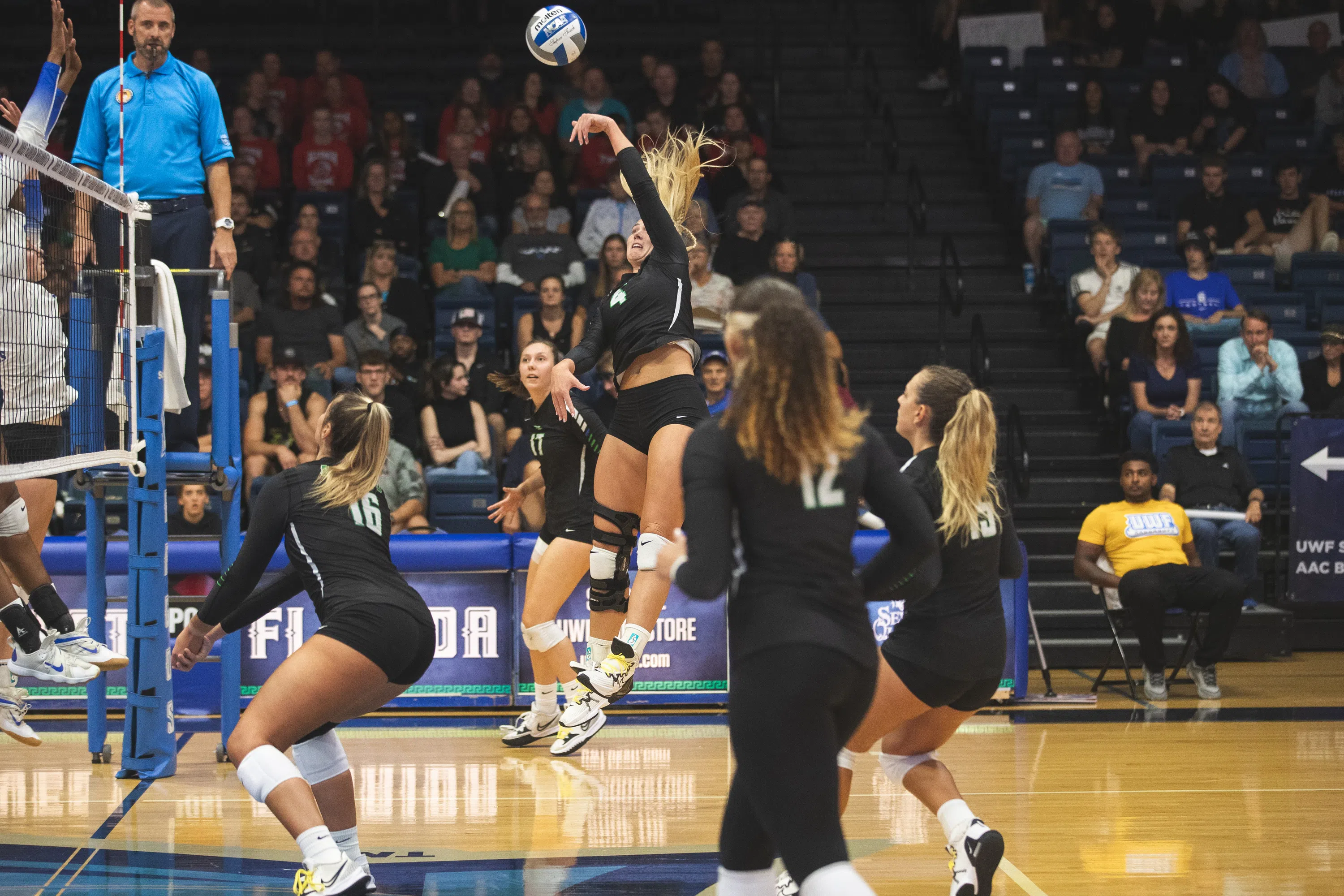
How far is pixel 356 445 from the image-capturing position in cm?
452

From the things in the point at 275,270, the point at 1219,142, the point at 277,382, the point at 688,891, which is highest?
the point at 1219,142

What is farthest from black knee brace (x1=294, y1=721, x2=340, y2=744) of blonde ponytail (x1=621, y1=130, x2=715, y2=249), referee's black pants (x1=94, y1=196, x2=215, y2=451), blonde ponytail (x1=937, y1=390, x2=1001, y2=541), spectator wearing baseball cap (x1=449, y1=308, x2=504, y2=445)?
spectator wearing baseball cap (x1=449, y1=308, x2=504, y2=445)

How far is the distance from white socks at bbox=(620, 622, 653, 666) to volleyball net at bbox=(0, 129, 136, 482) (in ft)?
7.34

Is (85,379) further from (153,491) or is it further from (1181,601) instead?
(1181,601)

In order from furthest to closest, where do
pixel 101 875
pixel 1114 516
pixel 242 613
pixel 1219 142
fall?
pixel 1219 142, pixel 1114 516, pixel 101 875, pixel 242 613

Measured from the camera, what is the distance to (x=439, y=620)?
26.6 feet

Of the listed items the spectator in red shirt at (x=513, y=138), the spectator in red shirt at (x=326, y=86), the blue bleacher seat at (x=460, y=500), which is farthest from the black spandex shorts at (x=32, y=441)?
the spectator in red shirt at (x=326, y=86)

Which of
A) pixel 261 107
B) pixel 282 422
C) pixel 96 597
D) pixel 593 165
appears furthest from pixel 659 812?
pixel 261 107

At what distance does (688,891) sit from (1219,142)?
1148cm

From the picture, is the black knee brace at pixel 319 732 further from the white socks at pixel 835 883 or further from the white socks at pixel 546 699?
the white socks at pixel 546 699

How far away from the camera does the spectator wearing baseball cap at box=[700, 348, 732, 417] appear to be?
9672 mm

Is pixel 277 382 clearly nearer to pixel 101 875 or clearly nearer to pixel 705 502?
pixel 101 875

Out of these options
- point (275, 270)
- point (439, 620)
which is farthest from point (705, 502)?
point (275, 270)

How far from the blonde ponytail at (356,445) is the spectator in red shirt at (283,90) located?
928 cm
